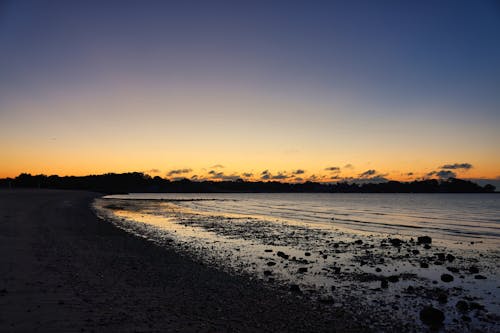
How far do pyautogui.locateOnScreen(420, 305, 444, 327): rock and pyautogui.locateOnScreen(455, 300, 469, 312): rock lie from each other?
152 centimetres

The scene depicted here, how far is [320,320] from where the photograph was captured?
397 inches

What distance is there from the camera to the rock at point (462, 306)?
38.1 feet

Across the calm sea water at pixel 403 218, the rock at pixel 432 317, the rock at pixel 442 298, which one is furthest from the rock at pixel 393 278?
the calm sea water at pixel 403 218

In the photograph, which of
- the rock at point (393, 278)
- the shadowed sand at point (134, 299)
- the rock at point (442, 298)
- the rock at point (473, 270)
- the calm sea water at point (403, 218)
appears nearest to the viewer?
the shadowed sand at point (134, 299)

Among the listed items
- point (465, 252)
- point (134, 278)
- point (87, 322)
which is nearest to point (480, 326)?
point (87, 322)

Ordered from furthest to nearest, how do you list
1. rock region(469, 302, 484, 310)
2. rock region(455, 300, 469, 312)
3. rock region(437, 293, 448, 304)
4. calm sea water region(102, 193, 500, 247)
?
calm sea water region(102, 193, 500, 247)
rock region(437, 293, 448, 304)
rock region(469, 302, 484, 310)
rock region(455, 300, 469, 312)

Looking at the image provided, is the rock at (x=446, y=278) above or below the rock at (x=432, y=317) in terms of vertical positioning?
below

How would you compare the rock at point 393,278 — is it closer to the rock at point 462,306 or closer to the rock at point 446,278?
the rock at point 446,278

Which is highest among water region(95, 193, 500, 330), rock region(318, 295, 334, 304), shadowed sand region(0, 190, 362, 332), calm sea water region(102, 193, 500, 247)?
shadowed sand region(0, 190, 362, 332)

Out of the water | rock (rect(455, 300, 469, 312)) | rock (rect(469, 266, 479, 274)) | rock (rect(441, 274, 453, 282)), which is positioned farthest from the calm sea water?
rock (rect(455, 300, 469, 312))

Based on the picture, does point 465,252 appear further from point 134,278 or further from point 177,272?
point 134,278

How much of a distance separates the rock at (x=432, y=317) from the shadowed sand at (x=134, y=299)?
92.4 inches

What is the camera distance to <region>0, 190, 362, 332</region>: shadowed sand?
8.80m

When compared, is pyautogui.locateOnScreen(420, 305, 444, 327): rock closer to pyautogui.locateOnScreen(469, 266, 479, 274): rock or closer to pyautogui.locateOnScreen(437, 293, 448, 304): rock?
pyautogui.locateOnScreen(437, 293, 448, 304): rock
